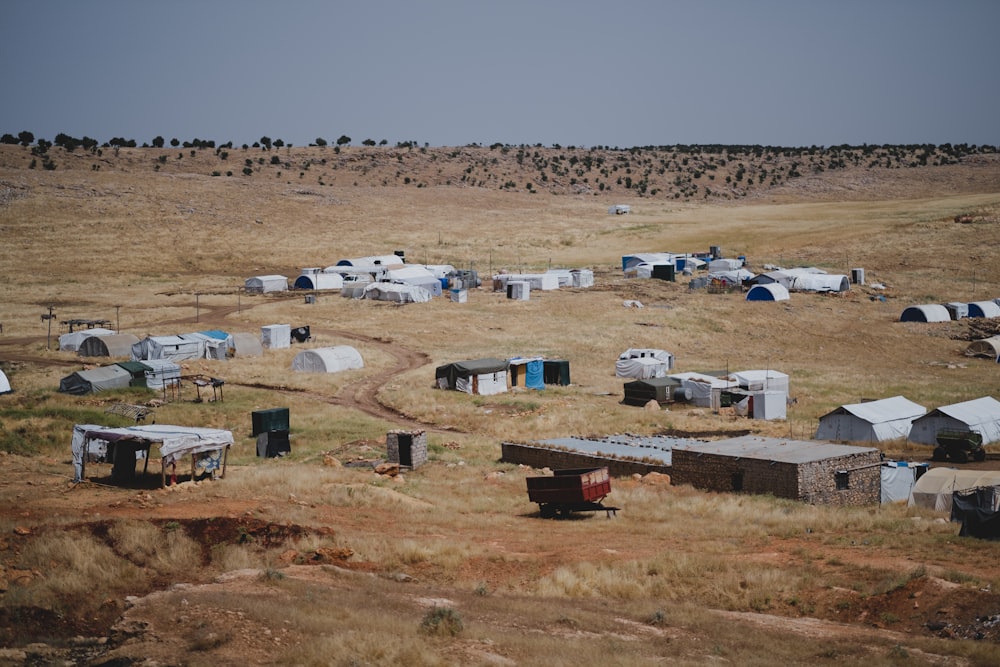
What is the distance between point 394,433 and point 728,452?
11.9 metres

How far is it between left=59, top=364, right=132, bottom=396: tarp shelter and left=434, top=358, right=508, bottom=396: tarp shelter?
1600 cm

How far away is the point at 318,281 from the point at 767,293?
39.2 meters

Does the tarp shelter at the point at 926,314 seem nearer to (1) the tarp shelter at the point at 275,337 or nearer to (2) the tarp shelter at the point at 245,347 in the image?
(1) the tarp shelter at the point at 275,337

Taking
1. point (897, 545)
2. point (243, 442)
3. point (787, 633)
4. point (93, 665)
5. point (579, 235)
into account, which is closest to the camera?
point (93, 665)

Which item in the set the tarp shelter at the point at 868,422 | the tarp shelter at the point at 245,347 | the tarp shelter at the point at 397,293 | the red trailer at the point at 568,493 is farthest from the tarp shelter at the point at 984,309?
the red trailer at the point at 568,493

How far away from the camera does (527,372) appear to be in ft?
183

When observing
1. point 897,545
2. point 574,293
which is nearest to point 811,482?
point 897,545

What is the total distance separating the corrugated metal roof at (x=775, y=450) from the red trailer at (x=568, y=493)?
5.79 metres

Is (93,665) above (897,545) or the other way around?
above

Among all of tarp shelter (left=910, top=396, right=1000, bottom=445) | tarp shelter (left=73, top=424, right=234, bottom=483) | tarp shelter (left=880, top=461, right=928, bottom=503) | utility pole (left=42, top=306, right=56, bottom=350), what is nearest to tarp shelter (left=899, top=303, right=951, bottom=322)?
tarp shelter (left=910, top=396, right=1000, bottom=445)

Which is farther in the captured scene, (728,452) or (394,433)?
(394,433)

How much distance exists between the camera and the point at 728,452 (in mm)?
33969

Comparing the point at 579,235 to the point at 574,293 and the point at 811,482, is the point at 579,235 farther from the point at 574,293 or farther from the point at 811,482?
the point at 811,482

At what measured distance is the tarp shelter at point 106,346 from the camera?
58375mm
